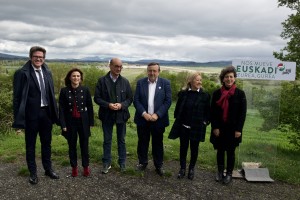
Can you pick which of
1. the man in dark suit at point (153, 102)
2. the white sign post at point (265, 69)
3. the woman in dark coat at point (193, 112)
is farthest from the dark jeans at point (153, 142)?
the white sign post at point (265, 69)

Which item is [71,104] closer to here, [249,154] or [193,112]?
[193,112]

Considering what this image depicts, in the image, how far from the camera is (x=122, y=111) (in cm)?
695

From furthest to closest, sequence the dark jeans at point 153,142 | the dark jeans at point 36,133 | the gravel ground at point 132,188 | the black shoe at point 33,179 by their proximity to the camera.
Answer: the dark jeans at point 153,142
the black shoe at point 33,179
the dark jeans at point 36,133
the gravel ground at point 132,188

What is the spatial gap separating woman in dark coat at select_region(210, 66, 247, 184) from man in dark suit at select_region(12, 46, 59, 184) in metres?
3.09

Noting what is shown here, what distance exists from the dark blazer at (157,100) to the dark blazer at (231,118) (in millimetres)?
924

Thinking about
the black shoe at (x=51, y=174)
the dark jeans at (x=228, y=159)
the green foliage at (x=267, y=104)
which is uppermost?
the green foliage at (x=267, y=104)

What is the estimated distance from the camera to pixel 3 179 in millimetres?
6711

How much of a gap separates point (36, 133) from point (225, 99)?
3600 millimetres

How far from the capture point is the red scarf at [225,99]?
6.65 metres

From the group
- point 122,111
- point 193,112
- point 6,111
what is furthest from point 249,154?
point 6,111

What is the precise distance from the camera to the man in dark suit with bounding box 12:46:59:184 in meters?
6.10

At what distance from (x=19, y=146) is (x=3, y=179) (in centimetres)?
298

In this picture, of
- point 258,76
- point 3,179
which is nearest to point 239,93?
point 258,76

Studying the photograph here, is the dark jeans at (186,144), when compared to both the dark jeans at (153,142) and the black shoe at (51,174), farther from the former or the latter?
the black shoe at (51,174)
